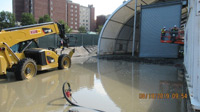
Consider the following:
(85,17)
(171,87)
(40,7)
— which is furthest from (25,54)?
(85,17)

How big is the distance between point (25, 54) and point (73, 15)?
8404cm

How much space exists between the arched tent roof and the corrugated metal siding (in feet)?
8.72

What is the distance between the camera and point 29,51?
823 cm

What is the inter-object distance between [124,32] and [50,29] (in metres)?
13.0

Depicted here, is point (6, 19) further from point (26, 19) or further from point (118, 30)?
point (118, 30)

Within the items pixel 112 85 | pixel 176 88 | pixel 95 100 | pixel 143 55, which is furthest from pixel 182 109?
pixel 143 55

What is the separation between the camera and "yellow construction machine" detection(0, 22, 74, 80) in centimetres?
693

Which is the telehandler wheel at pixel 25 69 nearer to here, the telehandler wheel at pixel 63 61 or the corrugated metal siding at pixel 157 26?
the telehandler wheel at pixel 63 61

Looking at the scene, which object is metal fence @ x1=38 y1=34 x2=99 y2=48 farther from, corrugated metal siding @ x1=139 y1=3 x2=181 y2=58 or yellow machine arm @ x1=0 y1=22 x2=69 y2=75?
yellow machine arm @ x1=0 y1=22 x2=69 y2=75

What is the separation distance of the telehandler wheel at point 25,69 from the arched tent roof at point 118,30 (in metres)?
11.0

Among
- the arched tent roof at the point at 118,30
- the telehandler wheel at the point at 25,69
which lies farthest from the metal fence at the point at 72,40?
the telehandler wheel at the point at 25,69

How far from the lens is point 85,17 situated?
335ft

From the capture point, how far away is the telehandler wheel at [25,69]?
6930mm

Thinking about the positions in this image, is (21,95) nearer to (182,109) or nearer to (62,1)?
(182,109)
